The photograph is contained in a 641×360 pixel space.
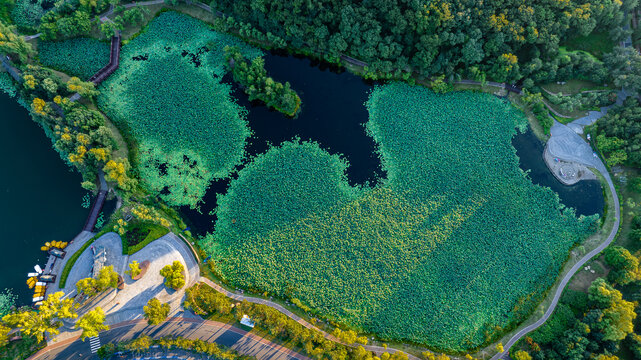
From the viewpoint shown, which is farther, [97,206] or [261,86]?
[261,86]

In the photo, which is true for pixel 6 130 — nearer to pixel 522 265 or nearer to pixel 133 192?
pixel 133 192

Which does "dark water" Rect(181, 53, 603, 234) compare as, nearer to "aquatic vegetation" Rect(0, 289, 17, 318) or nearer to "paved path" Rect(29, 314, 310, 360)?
"paved path" Rect(29, 314, 310, 360)

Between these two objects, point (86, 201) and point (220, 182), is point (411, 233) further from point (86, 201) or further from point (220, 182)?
point (86, 201)

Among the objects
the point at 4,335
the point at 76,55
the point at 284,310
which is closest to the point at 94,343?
the point at 4,335

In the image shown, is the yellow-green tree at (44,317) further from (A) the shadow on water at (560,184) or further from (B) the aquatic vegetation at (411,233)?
(A) the shadow on water at (560,184)

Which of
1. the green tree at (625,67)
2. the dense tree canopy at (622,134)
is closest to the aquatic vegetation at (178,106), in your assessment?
the dense tree canopy at (622,134)
